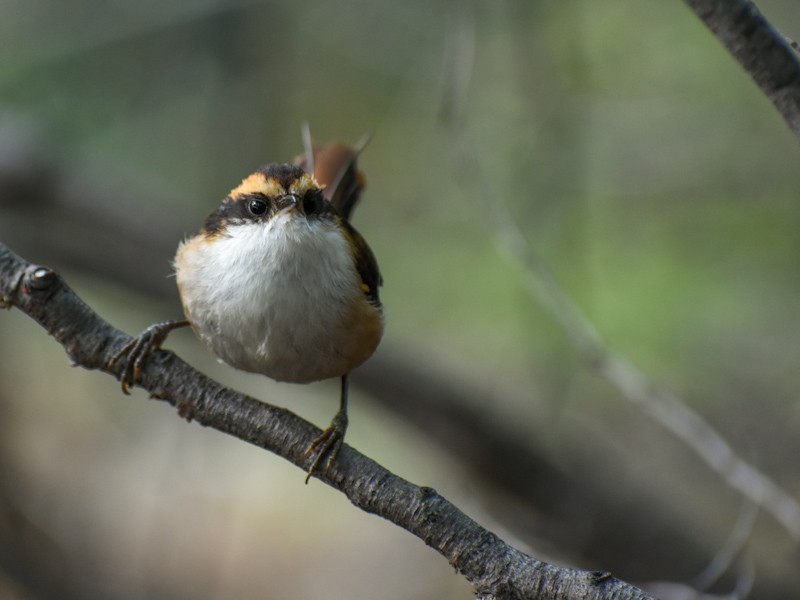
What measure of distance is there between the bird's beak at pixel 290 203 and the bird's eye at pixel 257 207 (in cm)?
6

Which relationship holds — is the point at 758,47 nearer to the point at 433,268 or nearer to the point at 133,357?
the point at 133,357

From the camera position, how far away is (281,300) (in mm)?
2717

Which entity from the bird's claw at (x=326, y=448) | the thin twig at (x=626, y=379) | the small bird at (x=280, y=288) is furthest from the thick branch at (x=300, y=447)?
the thin twig at (x=626, y=379)

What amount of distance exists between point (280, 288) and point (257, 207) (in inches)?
11.4

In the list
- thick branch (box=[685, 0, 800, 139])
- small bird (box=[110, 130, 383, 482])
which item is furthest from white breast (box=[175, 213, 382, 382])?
thick branch (box=[685, 0, 800, 139])

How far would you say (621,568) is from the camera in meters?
5.33

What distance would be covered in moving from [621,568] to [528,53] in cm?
320

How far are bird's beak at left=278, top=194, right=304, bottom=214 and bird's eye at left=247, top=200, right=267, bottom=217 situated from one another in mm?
62

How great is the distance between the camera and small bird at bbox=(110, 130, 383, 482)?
2.73 metres

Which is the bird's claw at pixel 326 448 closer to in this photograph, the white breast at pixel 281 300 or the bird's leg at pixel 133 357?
the white breast at pixel 281 300

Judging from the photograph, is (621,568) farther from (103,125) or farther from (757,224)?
(103,125)

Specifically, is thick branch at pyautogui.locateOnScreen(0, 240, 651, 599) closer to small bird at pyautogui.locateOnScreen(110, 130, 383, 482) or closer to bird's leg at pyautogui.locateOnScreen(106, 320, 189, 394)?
bird's leg at pyautogui.locateOnScreen(106, 320, 189, 394)

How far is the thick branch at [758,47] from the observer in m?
1.68

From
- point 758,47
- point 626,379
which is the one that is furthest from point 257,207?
point 626,379
